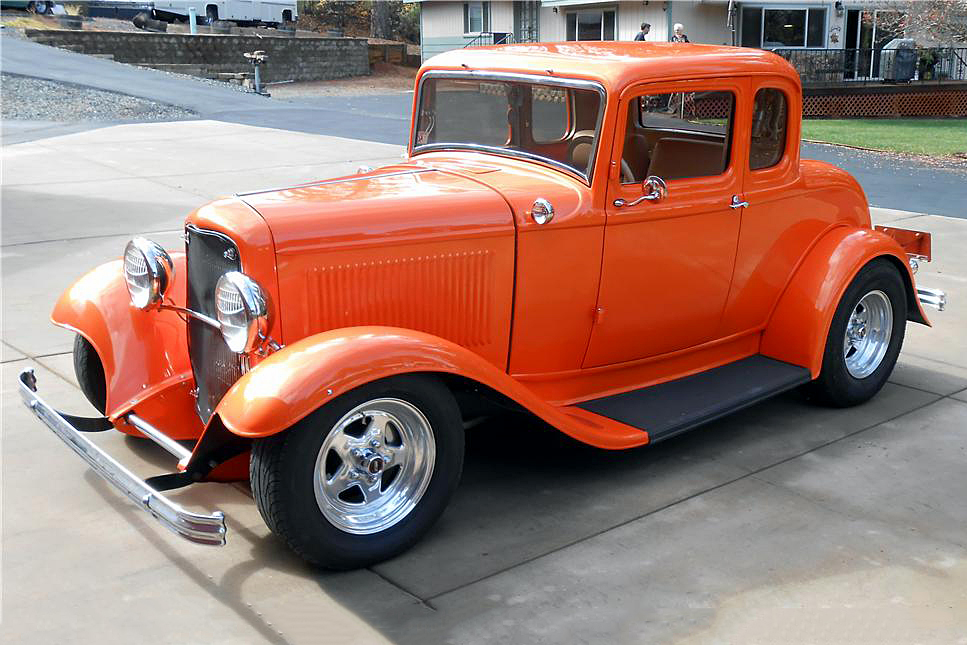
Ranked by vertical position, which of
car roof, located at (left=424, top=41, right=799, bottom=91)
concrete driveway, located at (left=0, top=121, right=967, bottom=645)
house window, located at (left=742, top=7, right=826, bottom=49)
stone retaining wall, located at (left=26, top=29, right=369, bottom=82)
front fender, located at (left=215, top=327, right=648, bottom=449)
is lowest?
concrete driveway, located at (left=0, top=121, right=967, bottom=645)

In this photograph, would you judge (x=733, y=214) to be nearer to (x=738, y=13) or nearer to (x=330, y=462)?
(x=330, y=462)

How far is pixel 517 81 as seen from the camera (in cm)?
466

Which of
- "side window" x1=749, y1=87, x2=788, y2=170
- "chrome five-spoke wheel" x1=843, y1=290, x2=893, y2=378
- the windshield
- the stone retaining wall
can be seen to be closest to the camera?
the windshield

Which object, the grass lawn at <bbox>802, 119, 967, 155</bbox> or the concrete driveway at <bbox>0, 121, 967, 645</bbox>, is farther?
the grass lawn at <bbox>802, 119, 967, 155</bbox>

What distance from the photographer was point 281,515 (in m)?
3.42

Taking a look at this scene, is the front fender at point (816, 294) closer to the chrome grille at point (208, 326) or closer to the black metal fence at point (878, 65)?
the chrome grille at point (208, 326)

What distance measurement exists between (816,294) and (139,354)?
333 cm

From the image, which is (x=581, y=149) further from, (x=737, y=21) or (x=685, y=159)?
(x=737, y=21)

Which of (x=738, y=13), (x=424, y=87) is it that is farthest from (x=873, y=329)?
(x=738, y=13)

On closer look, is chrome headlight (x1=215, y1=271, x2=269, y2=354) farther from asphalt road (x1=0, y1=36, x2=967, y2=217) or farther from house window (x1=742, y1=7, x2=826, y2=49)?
house window (x1=742, y1=7, x2=826, y2=49)

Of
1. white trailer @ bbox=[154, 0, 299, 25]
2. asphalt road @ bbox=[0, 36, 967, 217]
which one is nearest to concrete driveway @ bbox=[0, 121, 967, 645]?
asphalt road @ bbox=[0, 36, 967, 217]

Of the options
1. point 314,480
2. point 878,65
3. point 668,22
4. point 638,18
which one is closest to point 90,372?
point 314,480

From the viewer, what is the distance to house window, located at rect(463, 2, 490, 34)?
37.0m

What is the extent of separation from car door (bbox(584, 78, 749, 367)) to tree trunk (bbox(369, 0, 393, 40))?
42002 mm
